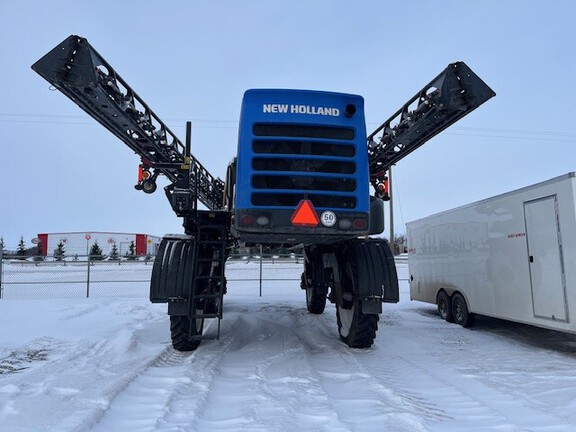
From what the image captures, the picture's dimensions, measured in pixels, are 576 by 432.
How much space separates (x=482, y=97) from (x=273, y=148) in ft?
10.1

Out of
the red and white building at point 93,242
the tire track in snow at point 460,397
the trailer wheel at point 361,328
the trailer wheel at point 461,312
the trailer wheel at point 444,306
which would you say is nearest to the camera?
the tire track in snow at point 460,397

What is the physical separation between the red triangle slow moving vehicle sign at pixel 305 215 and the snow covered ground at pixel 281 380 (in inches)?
74.4

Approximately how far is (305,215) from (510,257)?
4.76 m

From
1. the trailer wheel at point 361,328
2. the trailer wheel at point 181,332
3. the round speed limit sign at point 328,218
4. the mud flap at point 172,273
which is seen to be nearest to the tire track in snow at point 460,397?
the trailer wheel at point 361,328

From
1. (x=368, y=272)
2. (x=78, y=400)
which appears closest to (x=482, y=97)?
(x=368, y=272)

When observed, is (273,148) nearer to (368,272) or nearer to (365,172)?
(365,172)

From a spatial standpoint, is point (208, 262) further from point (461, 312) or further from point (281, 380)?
point (461, 312)

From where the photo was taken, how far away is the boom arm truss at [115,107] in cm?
514

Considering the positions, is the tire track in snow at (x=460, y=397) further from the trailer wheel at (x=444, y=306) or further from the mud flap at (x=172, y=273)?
the trailer wheel at (x=444, y=306)

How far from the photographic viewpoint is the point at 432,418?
3773 millimetres

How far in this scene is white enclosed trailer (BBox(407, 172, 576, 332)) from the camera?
6.59m

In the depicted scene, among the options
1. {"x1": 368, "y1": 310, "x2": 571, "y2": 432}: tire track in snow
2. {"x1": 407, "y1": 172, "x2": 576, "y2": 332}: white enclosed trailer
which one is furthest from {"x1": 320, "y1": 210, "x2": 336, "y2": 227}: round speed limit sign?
{"x1": 407, "y1": 172, "x2": 576, "y2": 332}: white enclosed trailer

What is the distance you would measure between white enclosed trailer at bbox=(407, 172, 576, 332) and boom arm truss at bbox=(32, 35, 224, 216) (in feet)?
19.5

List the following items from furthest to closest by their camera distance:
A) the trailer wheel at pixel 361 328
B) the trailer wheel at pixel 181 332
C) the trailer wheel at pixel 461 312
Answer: the trailer wheel at pixel 461 312
the trailer wheel at pixel 361 328
the trailer wheel at pixel 181 332
